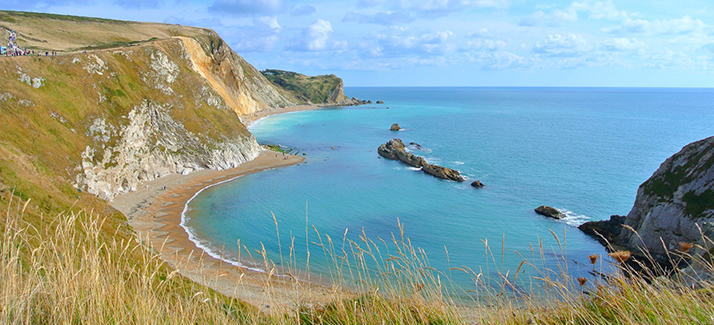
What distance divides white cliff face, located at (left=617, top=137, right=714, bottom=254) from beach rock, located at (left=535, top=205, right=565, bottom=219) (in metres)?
7.26

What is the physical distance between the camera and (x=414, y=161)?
62062 millimetres

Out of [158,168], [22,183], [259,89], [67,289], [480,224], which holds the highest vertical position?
[259,89]

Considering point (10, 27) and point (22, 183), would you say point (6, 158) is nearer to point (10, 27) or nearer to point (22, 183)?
point (22, 183)

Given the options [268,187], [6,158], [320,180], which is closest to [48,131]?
[6,158]

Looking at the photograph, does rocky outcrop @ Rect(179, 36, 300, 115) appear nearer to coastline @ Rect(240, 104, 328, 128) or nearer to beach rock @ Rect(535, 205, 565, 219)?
coastline @ Rect(240, 104, 328, 128)

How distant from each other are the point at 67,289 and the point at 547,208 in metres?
41.3

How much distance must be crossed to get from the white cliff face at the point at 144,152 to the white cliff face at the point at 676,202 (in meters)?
42.7

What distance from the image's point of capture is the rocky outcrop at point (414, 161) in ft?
176

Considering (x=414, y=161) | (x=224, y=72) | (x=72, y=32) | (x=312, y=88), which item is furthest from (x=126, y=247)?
(x=312, y=88)

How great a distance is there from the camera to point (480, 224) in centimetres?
3712

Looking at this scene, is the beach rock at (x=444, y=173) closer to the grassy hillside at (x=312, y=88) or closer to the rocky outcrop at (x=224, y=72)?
the rocky outcrop at (x=224, y=72)

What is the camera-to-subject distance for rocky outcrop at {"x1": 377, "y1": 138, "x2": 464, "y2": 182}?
2109 inches

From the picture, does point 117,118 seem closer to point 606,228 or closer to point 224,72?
point 606,228

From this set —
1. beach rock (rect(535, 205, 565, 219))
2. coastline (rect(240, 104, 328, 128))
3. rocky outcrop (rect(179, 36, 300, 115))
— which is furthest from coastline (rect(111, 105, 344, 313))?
coastline (rect(240, 104, 328, 128))
